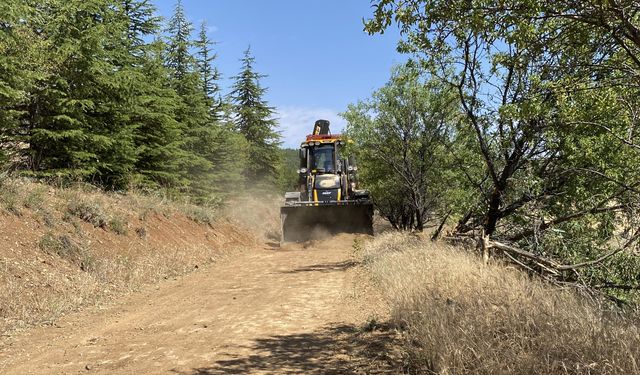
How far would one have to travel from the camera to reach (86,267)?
10023 mm

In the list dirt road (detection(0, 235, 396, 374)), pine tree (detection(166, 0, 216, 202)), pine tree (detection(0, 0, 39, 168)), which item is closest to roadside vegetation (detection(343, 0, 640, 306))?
dirt road (detection(0, 235, 396, 374))

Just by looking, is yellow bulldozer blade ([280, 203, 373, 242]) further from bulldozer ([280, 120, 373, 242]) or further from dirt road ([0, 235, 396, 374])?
dirt road ([0, 235, 396, 374])

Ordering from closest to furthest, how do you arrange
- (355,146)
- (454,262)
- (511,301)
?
(511,301), (454,262), (355,146)

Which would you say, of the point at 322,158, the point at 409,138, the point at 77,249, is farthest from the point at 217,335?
the point at 322,158

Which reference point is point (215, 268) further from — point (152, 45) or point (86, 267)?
point (152, 45)

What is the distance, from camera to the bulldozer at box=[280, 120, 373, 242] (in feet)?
62.3

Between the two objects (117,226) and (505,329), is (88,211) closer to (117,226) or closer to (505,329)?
(117,226)

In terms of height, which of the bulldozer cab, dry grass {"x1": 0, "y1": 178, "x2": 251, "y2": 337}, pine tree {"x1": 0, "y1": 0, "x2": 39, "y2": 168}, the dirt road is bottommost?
the dirt road

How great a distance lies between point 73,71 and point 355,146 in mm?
10073

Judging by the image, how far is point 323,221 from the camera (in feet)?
64.2

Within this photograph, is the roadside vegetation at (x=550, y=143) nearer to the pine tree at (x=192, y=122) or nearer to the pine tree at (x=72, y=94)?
the pine tree at (x=72, y=94)

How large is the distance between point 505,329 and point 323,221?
15.3 metres

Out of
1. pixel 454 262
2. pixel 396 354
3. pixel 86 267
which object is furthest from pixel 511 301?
pixel 86 267

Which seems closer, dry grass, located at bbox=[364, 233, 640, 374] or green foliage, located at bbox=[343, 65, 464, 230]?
dry grass, located at bbox=[364, 233, 640, 374]
